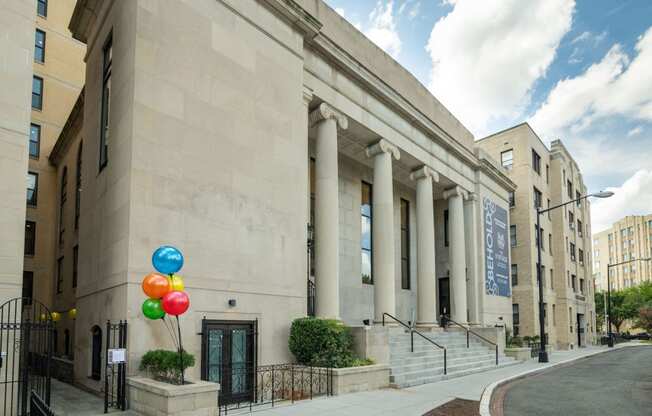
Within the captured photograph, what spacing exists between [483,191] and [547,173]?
17.5m

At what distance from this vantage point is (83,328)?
15391 mm

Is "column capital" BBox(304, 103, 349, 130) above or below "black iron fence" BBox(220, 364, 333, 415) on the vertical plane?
above

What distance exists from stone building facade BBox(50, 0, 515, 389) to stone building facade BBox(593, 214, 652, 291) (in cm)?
13054

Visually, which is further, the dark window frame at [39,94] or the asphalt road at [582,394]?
the dark window frame at [39,94]

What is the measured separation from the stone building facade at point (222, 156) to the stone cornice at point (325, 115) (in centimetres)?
6

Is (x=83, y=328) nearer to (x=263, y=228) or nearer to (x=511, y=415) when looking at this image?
(x=263, y=228)

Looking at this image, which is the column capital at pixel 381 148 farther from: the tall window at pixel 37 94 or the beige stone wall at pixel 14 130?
the tall window at pixel 37 94

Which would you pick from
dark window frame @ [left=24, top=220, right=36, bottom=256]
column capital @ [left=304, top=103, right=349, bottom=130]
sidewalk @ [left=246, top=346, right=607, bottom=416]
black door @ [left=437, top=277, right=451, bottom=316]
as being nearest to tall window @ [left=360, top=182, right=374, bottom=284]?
column capital @ [left=304, top=103, right=349, bottom=130]

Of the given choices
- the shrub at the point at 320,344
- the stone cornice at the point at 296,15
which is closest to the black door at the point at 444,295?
the shrub at the point at 320,344

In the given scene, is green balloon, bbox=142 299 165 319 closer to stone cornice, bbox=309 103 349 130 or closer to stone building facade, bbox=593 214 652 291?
stone cornice, bbox=309 103 349 130

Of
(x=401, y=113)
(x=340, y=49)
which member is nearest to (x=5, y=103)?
(x=340, y=49)

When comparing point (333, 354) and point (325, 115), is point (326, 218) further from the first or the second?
point (333, 354)

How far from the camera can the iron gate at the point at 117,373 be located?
11492 mm

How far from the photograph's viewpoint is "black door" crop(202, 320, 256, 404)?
44.8ft
